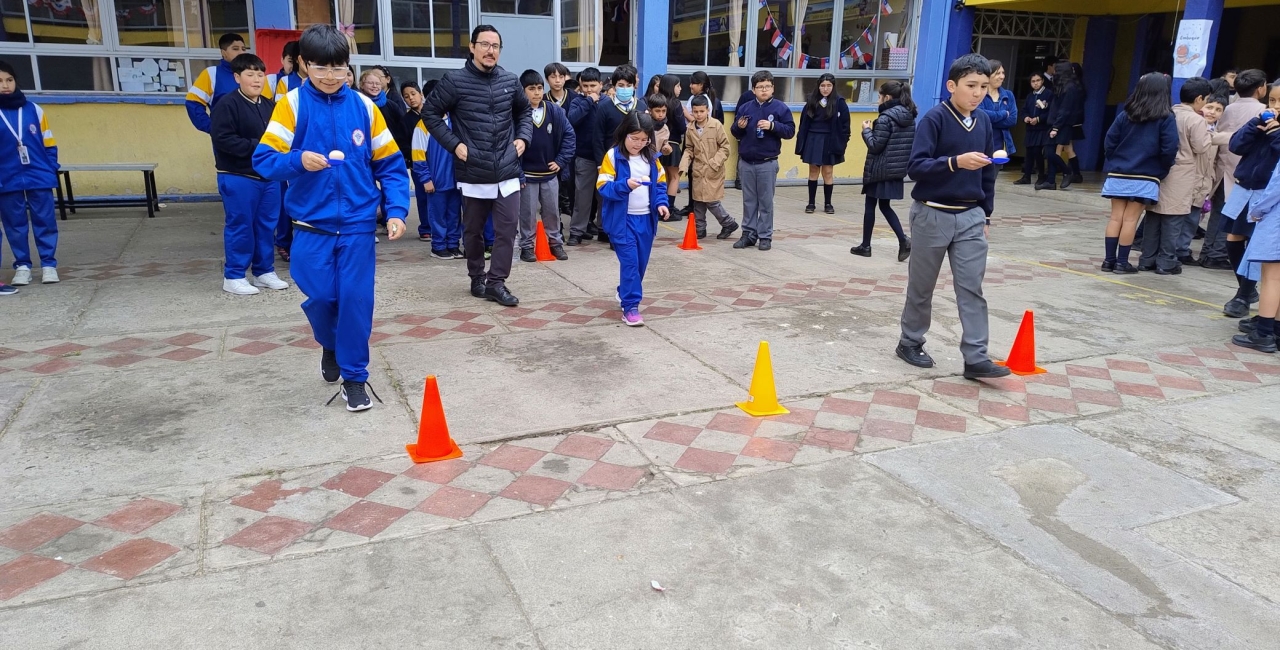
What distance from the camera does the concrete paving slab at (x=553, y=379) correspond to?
4.54 metres

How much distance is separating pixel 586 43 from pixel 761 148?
5.27 metres

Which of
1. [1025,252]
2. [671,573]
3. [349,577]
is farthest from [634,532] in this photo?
[1025,252]

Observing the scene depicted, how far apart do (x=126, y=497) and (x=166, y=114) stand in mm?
9315

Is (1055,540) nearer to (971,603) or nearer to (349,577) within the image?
(971,603)

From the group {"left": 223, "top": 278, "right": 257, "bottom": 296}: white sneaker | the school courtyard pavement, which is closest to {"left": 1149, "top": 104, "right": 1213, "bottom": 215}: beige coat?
the school courtyard pavement

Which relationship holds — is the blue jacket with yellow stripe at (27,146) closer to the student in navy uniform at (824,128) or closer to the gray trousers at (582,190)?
the gray trousers at (582,190)

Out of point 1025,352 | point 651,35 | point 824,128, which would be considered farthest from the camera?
point 651,35

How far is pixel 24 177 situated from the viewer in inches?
275

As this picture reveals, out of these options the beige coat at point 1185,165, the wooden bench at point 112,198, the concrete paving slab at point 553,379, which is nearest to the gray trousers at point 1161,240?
the beige coat at point 1185,165

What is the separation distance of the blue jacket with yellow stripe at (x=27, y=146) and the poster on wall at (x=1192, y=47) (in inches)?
505

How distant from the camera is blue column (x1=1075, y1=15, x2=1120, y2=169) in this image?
53.2ft

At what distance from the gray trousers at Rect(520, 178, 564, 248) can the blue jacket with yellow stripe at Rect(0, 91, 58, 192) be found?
3869mm

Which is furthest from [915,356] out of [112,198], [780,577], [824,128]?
[112,198]

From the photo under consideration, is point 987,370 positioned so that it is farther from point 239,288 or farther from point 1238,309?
point 239,288
